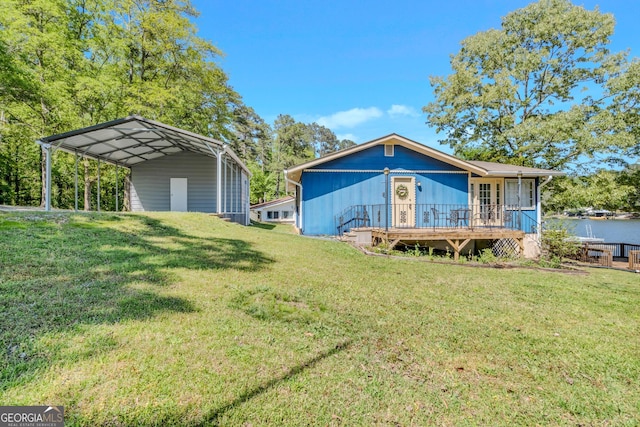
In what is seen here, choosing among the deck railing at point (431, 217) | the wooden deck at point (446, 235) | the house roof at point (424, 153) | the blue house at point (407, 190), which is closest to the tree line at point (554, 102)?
the blue house at point (407, 190)

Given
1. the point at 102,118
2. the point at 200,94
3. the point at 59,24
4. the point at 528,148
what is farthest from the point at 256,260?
the point at 528,148

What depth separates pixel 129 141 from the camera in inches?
435

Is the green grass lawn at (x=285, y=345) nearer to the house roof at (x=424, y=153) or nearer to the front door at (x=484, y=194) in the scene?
the house roof at (x=424, y=153)

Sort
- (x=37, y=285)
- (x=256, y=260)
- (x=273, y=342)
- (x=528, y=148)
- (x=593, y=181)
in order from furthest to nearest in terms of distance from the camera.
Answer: (x=528, y=148) < (x=593, y=181) < (x=256, y=260) < (x=37, y=285) < (x=273, y=342)

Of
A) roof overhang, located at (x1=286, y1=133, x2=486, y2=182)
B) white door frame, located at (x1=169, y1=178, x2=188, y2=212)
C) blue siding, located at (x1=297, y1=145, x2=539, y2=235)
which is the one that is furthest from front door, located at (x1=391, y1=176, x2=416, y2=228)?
white door frame, located at (x1=169, y1=178, x2=188, y2=212)

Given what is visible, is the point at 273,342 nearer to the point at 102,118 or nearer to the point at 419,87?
the point at 102,118

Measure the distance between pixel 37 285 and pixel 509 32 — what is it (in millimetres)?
25161

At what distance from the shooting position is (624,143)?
47.3ft

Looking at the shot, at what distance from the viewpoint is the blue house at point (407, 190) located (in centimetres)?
1237

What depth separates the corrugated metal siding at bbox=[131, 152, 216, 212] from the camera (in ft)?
46.6

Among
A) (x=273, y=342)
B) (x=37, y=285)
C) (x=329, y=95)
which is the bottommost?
(x=273, y=342)

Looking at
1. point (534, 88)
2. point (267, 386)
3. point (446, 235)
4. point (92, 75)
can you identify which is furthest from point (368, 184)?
point (534, 88)

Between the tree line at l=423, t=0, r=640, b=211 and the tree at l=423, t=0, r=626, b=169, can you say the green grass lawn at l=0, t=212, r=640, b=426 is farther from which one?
the tree at l=423, t=0, r=626, b=169

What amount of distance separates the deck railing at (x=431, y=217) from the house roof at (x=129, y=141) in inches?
218
